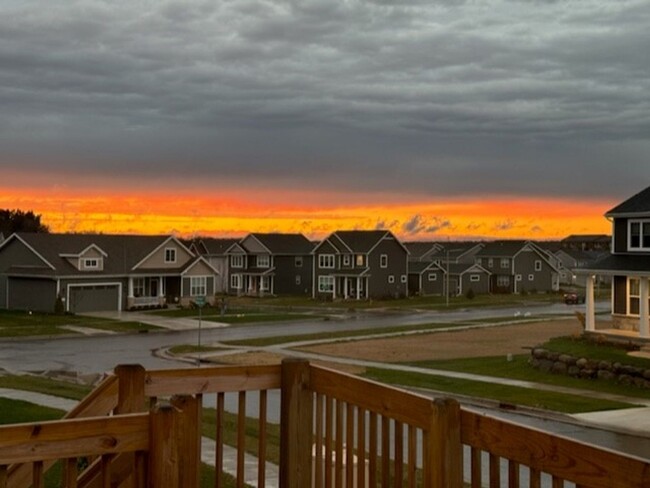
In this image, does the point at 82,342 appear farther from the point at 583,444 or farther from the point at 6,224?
the point at 6,224

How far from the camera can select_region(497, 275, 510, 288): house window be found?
345 ft

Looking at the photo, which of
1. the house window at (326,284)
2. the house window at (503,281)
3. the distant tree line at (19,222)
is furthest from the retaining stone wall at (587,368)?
the distant tree line at (19,222)

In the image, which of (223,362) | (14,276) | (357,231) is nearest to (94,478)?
(223,362)

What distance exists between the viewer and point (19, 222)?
126 meters

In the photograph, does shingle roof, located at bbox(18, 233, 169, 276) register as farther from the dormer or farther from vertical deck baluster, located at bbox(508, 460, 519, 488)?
vertical deck baluster, located at bbox(508, 460, 519, 488)

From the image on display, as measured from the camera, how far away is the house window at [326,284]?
9012 cm

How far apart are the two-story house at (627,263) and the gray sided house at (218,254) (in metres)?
59.9

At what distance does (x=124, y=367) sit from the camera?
629 cm

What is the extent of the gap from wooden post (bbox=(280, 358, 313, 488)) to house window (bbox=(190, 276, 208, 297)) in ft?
218

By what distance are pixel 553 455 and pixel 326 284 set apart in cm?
8650

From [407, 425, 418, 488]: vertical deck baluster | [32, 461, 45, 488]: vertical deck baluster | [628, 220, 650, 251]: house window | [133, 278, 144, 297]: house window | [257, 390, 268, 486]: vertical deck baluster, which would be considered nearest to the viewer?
[32, 461, 45, 488]: vertical deck baluster

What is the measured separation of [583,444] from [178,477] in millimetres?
2294

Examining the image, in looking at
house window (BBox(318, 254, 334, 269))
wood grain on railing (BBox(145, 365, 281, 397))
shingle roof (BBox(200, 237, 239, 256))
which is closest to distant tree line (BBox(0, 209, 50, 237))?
shingle roof (BBox(200, 237, 239, 256))

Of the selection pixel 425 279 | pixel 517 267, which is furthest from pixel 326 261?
pixel 517 267
